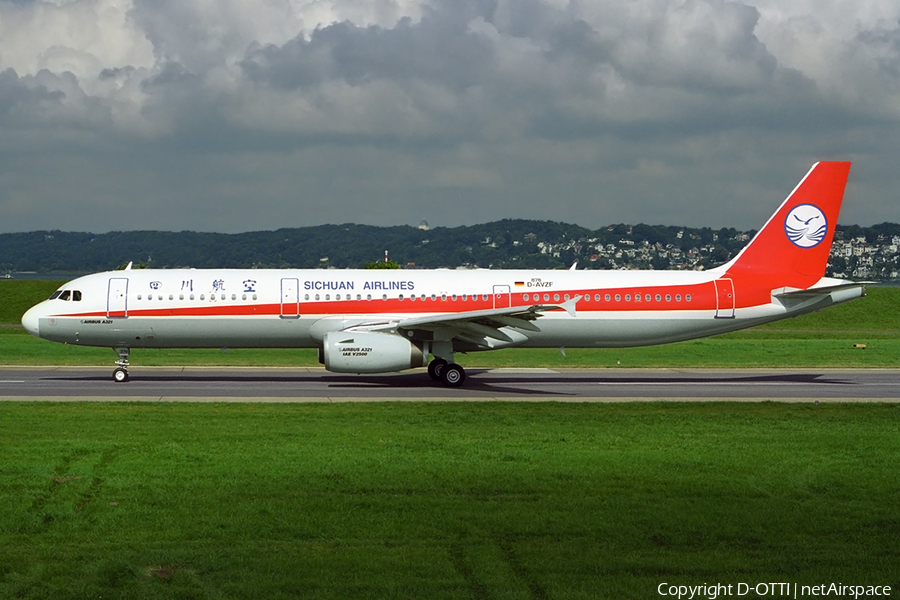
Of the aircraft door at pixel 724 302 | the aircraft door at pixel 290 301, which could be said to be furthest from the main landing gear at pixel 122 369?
the aircraft door at pixel 724 302

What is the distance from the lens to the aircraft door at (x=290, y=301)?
103 feet

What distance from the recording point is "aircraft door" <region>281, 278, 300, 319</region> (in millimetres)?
31469

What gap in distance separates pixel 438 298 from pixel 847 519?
20.8m

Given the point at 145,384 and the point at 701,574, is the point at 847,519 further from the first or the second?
the point at 145,384

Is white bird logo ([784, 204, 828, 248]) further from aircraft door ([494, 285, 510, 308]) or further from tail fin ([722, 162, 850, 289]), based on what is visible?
aircraft door ([494, 285, 510, 308])

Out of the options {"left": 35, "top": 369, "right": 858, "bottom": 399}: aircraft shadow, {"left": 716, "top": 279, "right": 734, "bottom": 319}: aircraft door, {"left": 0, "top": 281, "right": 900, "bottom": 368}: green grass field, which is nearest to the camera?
{"left": 35, "top": 369, "right": 858, "bottom": 399}: aircraft shadow

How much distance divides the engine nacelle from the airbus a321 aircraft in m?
0.03

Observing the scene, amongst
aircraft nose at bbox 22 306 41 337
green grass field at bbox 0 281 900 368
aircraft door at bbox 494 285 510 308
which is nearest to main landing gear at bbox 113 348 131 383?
aircraft nose at bbox 22 306 41 337

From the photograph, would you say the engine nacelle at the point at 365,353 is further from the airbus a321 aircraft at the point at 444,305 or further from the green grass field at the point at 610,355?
the green grass field at the point at 610,355

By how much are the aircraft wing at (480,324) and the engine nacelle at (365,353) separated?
1021 mm

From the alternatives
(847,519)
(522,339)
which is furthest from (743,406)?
(847,519)

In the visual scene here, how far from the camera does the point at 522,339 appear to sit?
32.3 metres

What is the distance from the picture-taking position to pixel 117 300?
31188 mm

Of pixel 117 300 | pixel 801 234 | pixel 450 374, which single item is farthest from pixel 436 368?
pixel 801 234
